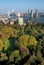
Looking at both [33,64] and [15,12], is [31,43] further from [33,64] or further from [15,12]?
[15,12]

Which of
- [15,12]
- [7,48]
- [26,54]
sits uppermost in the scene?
[26,54]

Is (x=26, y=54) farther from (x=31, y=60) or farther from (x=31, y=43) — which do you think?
(x=31, y=43)

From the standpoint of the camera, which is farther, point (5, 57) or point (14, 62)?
point (5, 57)

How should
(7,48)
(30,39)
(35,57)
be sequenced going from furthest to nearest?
1. (30,39)
2. (7,48)
3. (35,57)

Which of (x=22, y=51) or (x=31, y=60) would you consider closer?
(x=31, y=60)

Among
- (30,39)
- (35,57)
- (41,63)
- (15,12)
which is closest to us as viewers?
(41,63)

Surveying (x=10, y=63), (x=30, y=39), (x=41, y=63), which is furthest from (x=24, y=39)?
(x=41, y=63)

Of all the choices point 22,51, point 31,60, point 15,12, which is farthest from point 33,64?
point 15,12

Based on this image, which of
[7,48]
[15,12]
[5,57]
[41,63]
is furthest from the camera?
[15,12]

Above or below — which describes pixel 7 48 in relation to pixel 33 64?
below
